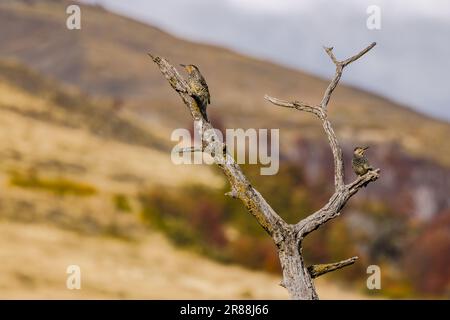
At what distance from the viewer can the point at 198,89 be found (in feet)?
26.6

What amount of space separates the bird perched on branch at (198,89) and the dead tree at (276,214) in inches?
1.7

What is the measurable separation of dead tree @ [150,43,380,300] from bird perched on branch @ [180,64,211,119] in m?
0.04

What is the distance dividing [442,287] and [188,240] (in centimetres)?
2316

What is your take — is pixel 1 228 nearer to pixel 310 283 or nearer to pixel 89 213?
pixel 89 213

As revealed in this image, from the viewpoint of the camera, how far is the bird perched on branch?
8.04 metres

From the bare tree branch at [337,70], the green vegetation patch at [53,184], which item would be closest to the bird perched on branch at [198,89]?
the bare tree branch at [337,70]

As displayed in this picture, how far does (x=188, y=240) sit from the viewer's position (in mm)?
71938

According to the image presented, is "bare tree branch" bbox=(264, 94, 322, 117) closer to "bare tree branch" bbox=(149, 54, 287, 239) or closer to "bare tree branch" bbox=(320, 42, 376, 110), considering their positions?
"bare tree branch" bbox=(320, 42, 376, 110)

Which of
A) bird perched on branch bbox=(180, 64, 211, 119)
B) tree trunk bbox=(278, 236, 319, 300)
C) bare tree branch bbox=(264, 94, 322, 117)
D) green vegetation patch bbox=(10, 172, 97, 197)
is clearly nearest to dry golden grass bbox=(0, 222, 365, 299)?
green vegetation patch bbox=(10, 172, 97, 197)

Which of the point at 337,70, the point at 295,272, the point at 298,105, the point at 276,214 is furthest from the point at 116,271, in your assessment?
the point at 295,272

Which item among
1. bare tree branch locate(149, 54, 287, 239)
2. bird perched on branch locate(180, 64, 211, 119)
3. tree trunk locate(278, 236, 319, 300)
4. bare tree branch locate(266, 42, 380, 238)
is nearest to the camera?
tree trunk locate(278, 236, 319, 300)

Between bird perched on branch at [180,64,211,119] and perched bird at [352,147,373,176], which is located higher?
bird perched on branch at [180,64,211,119]

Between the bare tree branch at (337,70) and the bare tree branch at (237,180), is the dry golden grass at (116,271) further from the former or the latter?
the bare tree branch at (237,180)
